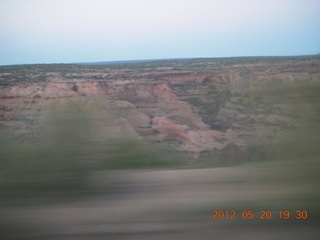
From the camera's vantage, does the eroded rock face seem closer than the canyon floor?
No

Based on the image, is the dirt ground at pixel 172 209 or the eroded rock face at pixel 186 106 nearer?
the dirt ground at pixel 172 209

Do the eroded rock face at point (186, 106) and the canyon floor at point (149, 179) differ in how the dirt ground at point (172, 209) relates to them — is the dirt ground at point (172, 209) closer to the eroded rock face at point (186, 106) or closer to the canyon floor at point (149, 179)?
the canyon floor at point (149, 179)

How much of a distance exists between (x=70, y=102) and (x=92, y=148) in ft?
5.44

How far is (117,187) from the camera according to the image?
4.23m

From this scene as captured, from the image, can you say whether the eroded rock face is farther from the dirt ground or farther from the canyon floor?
the dirt ground

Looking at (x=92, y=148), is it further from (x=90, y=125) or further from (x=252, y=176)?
(x=252, y=176)

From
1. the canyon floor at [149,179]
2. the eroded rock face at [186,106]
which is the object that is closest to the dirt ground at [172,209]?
the canyon floor at [149,179]
